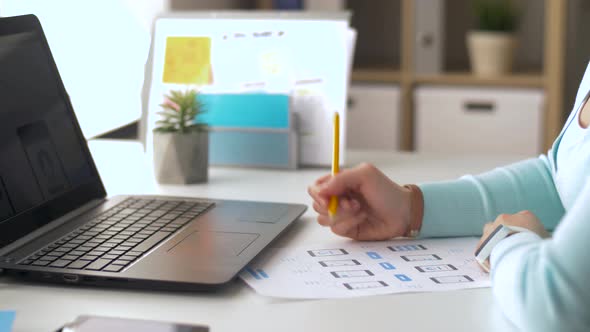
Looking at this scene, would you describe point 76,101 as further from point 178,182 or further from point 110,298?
→ point 110,298

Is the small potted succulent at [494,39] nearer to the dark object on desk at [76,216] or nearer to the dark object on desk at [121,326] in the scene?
the dark object on desk at [76,216]

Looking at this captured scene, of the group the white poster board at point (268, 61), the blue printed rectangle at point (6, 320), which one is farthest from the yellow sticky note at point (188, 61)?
the blue printed rectangle at point (6, 320)

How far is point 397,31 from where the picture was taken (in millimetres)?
3520

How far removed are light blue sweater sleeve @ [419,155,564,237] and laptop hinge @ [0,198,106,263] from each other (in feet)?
1.52

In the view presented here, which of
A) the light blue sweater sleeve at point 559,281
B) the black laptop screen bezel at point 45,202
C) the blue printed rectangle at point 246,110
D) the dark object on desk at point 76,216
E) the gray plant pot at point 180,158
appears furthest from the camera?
the blue printed rectangle at point 246,110

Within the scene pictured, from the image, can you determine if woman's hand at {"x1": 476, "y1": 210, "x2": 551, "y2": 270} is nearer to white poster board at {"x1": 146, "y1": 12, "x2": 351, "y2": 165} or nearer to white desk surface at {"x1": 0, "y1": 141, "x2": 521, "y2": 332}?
white desk surface at {"x1": 0, "y1": 141, "x2": 521, "y2": 332}

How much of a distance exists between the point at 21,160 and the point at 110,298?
29cm

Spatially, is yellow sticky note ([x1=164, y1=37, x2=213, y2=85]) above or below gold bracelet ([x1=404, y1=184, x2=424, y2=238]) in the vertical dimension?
above

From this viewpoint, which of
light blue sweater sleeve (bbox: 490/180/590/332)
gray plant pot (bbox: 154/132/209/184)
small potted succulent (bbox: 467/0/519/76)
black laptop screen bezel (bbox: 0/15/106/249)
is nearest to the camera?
light blue sweater sleeve (bbox: 490/180/590/332)

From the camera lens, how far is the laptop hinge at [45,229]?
0.97m

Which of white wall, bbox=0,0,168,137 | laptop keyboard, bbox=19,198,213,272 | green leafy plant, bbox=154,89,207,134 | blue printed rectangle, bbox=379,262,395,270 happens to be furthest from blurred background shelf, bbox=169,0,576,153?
blue printed rectangle, bbox=379,262,395,270

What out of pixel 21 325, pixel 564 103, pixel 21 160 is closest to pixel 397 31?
pixel 564 103

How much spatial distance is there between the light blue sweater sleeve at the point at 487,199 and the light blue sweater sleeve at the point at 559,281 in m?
0.32

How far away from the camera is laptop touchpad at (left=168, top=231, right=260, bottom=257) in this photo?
3.21 ft
